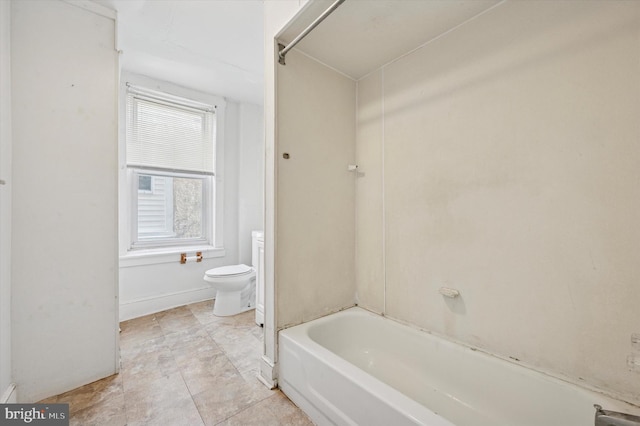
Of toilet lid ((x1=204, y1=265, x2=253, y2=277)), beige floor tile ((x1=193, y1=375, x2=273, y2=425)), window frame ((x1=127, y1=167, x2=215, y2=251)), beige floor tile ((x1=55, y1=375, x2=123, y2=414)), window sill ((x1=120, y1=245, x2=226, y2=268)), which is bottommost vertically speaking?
beige floor tile ((x1=193, y1=375, x2=273, y2=425))

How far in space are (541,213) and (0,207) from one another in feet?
8.36

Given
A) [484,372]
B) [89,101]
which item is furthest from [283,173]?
[484,372]

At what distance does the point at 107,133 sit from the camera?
1.65m

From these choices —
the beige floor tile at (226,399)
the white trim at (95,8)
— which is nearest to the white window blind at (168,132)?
the white trim at (95,8)

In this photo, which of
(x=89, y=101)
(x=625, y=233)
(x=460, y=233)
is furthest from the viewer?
(x=89, y=101)

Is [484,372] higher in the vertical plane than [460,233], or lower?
lower

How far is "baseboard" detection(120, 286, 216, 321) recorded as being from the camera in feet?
8.41

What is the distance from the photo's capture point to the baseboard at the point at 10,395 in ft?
4.10

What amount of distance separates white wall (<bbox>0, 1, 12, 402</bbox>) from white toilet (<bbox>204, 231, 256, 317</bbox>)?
4.31 ft

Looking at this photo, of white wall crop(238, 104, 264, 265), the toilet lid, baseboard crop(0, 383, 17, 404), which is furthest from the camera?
white wall crop(238, 104, 264, 265)

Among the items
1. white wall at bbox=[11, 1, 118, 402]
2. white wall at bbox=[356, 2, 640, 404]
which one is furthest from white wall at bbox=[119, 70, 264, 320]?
white wall at bbox=[356, 2, 640, 404]

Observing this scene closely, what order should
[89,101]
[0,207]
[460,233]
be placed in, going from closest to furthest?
1. [0,207]
2. [460,233]
3. [89,101]

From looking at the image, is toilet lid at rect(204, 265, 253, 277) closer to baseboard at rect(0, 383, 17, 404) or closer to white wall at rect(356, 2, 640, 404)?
baseboard at rect(0, 383, 17, 404)

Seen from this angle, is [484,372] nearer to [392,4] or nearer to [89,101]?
[392,4]
